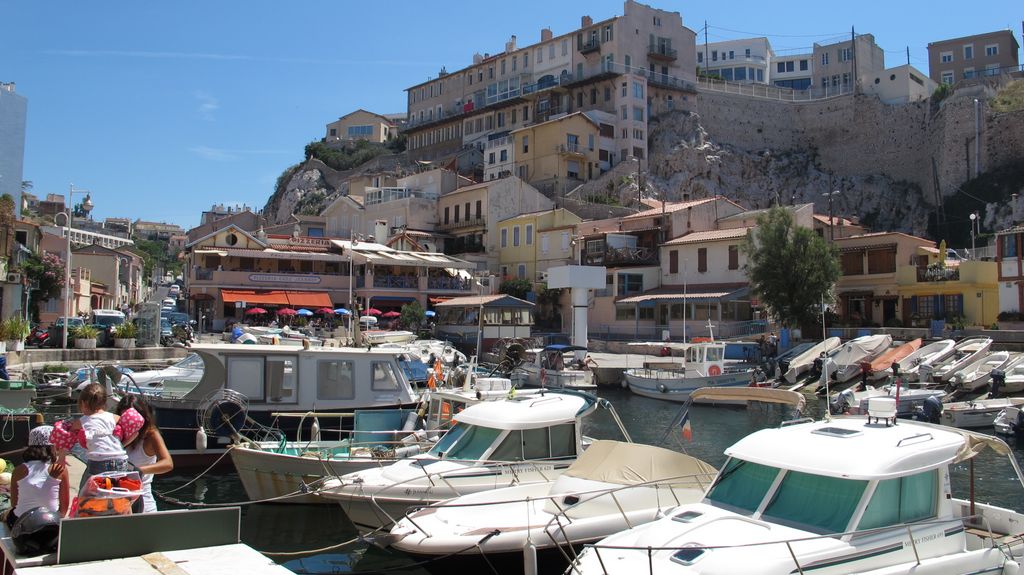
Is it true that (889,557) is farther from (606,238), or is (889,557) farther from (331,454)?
(606,238)

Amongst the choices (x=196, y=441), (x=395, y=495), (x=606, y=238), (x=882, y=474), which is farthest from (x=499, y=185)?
(x=882, y=474)

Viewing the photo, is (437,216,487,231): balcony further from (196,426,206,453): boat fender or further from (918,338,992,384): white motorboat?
(196,426,206,453): boat fender

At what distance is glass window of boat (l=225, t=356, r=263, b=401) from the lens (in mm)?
17172

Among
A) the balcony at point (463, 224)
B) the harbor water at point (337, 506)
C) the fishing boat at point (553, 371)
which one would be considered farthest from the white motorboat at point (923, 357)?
the balcony at point (463, 224)

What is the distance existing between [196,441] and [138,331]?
22187 mm

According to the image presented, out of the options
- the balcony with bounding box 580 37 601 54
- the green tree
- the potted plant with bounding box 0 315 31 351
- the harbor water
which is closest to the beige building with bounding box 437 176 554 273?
the green tree

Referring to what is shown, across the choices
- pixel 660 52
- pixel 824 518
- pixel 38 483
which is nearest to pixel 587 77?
pixel 660 52

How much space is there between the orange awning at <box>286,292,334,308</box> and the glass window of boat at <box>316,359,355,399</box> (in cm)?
3007

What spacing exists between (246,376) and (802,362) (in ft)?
82.3

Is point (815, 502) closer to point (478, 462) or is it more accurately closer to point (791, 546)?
point (791, 546)

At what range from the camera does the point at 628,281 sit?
49938 millimetres

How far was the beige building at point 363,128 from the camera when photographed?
108562 mm

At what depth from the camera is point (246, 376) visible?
17.3 m

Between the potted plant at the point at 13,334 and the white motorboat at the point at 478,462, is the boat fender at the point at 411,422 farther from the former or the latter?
the potted plant at the point at 13,334
